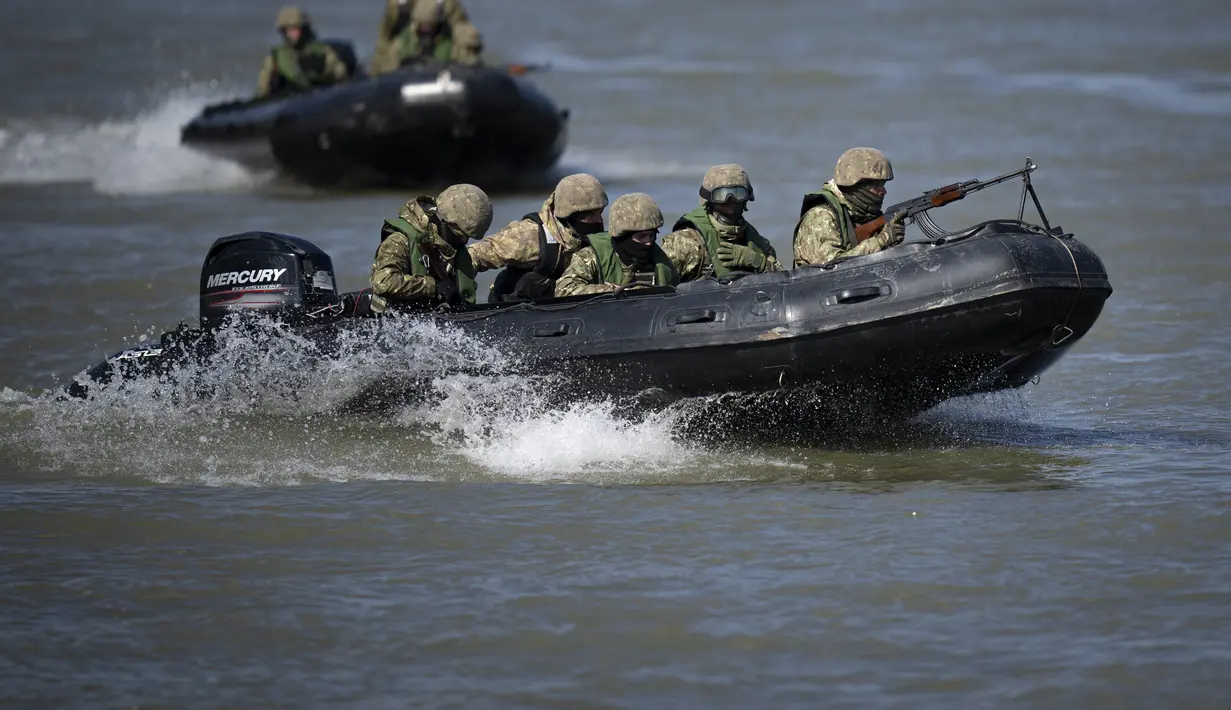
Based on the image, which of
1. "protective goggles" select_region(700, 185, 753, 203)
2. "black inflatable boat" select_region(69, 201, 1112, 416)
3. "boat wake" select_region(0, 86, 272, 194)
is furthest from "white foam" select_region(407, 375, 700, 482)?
"boat wake" select_region(0, 86, 272, 194)

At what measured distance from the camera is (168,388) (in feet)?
29.1

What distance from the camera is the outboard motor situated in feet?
28.8

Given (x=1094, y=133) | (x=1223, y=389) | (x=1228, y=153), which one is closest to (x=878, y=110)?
(x=1094, y=133)

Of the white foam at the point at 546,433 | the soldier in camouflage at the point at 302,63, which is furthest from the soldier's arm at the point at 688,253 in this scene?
the soldier in camouflage at the point at 302,63

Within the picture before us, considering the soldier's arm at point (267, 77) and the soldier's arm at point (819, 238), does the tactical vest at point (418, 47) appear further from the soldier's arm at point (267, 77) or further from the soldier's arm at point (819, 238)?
the soldier's arm at point (819, 238)

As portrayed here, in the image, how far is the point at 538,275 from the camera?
862cm

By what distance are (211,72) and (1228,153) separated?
1438cm

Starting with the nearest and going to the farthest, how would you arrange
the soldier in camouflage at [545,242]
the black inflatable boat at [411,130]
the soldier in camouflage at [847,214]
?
the soldier in camouflage at [847,214]
the soldier in camouflage at [545,242]
the black inflatable boat at [411,130]

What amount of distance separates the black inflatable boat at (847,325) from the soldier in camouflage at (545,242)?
0.33 m

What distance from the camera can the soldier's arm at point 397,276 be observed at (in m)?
8.36

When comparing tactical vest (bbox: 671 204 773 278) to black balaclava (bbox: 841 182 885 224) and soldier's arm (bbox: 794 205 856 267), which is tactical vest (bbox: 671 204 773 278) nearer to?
soldier's arm (bbox: 794 205 856 267)

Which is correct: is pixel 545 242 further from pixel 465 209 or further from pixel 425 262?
pixel 425 262

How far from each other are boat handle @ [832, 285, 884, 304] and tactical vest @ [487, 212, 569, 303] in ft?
4.99

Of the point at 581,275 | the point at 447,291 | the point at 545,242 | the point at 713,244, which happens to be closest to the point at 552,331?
the point at 581,275
